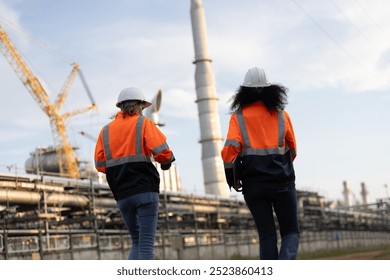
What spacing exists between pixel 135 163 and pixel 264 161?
1.10m

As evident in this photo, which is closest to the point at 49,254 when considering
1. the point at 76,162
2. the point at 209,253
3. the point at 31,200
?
the point at 31,200

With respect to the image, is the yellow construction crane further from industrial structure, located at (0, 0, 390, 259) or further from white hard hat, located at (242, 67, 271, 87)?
white hard hat, located at (242, 67, 271, 87)

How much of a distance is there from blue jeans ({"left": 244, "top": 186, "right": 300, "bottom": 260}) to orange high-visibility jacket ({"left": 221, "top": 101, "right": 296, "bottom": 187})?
6cm

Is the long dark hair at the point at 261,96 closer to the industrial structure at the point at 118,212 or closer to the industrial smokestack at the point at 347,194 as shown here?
the industrial structure at the point at 118,212

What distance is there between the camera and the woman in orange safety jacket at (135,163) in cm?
543

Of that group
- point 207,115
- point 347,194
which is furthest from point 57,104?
point 347,194

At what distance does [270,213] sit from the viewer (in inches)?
204

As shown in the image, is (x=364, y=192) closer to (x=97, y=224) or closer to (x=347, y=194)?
(x=347, y=194)

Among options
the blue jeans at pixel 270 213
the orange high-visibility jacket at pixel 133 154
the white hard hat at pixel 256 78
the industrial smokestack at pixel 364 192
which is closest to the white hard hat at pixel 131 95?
the orange high-visibility jacket at pixel 133 154

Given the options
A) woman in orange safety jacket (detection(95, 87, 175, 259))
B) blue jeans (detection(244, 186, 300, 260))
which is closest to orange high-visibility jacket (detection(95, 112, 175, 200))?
woman in orange safety jacket (detection(95, 87, 175, 259))

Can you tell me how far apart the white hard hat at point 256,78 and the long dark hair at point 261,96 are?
0.05 m
